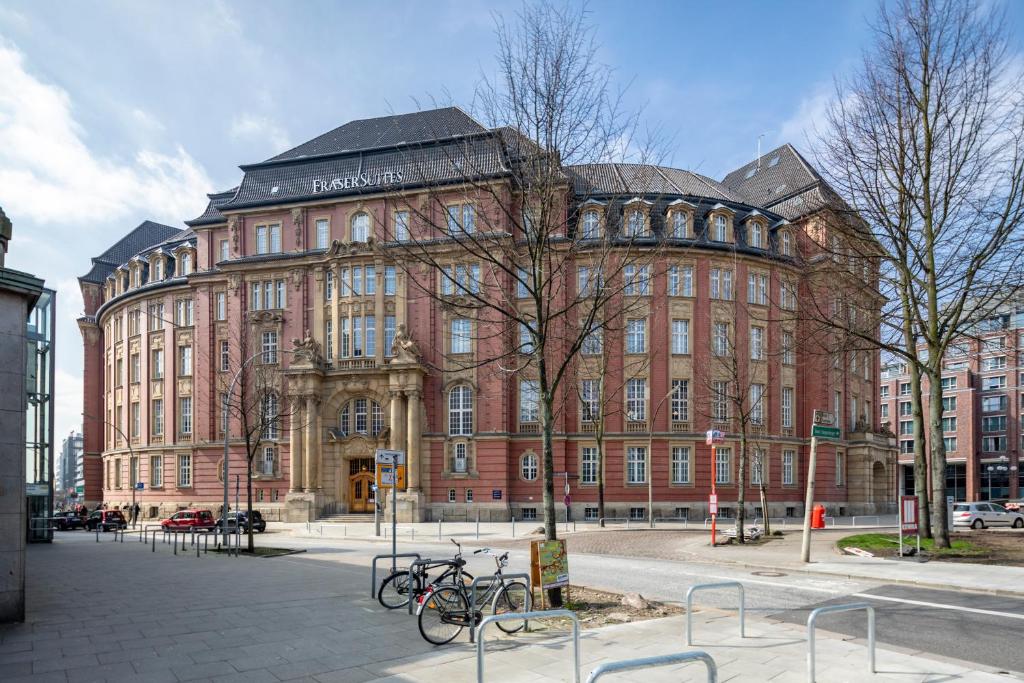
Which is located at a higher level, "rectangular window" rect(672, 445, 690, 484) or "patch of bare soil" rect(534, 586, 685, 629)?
"patch of bare soil" rect(534, 586, 685, 629)

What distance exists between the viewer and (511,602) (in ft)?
34.4

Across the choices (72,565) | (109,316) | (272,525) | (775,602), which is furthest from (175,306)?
(775,602)

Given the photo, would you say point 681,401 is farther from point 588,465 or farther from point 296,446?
point 296,446

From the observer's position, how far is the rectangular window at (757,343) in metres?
43.6

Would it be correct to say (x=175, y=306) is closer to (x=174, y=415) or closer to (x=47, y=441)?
(x=174, y=415)

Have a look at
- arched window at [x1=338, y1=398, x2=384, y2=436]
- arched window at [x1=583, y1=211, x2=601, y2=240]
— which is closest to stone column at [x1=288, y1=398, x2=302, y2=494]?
arched window at [x1=338, y1=398, x2=384, y2=436]

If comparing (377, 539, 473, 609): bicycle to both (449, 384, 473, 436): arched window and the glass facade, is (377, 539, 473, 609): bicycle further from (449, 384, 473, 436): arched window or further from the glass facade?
(449, 384, 473, 436): arched window

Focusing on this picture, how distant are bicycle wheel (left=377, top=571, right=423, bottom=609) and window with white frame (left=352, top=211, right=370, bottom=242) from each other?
34.3m

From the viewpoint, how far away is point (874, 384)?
53312 mm

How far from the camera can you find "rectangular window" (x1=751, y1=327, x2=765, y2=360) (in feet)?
143

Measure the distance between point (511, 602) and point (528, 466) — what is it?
31375 mm

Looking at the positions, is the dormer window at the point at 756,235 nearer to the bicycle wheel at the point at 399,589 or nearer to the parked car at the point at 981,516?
the parked car at the point at 981,516

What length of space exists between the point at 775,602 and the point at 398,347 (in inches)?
1221

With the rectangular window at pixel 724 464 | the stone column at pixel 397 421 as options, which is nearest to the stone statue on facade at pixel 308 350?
the stone column at pixel 397 421
